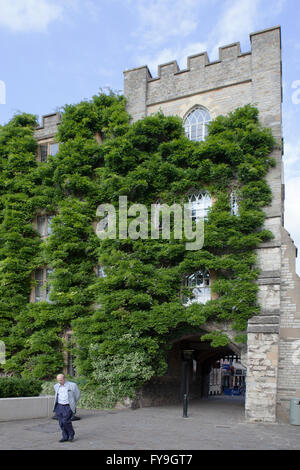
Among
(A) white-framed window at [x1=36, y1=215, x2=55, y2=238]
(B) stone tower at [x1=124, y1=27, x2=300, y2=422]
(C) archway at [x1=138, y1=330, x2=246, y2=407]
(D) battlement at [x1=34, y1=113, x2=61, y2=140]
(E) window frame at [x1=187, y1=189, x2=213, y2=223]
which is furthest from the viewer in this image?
(D) battlement at [x1=34, y1=113, x2=61, y2=140]

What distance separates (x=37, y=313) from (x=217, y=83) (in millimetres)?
11836

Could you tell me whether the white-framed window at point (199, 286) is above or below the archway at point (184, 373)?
above

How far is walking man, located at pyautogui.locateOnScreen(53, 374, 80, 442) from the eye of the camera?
343 inches

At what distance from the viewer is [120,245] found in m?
16.5

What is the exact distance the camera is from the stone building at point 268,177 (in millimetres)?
12914

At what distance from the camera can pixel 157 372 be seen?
617 inches

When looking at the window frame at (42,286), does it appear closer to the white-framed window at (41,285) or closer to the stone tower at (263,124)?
the white-framed window at (41,285)

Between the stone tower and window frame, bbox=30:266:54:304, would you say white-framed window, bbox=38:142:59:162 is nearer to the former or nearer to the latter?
the stone tower

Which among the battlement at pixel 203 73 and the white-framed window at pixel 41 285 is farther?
the white-framed window at pixel 41 285

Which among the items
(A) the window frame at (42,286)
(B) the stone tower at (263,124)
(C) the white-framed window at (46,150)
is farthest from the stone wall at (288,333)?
(C) the white-framed window at (46,150)

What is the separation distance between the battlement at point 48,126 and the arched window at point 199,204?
8438 millimetres

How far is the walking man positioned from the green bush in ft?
11.6

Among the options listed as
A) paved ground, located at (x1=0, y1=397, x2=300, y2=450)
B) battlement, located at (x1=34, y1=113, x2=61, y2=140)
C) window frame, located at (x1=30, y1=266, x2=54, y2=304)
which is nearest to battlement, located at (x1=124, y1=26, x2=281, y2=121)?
battlement, located at (x1=34, y1=113, x2=61, y2=140)
